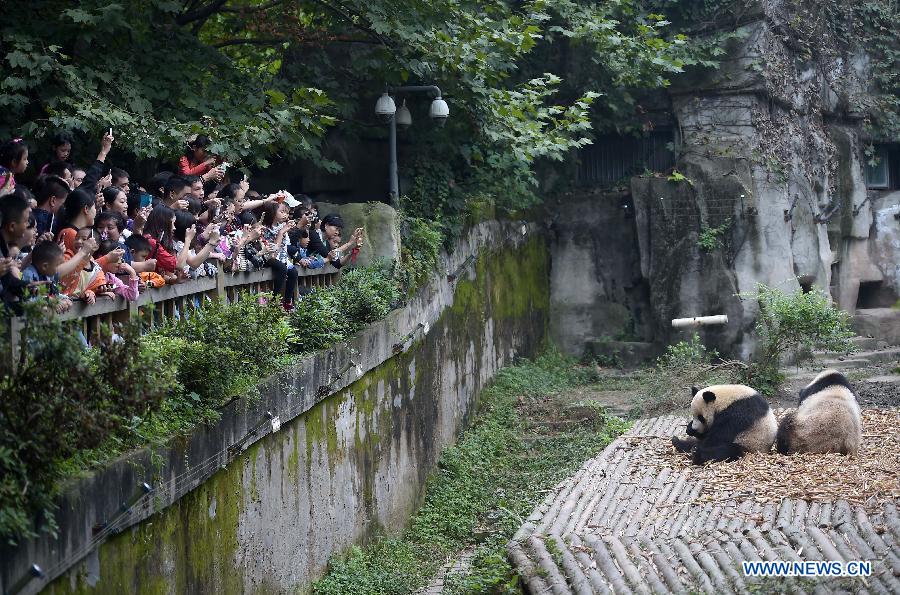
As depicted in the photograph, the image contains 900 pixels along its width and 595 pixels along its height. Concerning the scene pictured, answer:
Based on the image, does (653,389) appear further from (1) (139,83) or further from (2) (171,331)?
(2) (171,331)

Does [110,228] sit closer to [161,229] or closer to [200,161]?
[161,229]

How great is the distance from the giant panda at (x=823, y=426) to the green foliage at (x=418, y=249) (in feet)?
14.3

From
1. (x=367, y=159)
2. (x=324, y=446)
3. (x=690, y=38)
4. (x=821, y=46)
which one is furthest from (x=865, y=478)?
(x=821, y=46)

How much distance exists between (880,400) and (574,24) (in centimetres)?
724

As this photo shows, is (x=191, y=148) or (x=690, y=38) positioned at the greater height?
(x=690, y=38)

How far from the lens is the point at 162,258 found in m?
7.05

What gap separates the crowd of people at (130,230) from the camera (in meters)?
5.59

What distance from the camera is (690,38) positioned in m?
18.2

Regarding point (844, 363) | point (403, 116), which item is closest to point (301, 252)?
point (403, 116)

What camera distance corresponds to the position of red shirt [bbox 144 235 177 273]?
23.1ft

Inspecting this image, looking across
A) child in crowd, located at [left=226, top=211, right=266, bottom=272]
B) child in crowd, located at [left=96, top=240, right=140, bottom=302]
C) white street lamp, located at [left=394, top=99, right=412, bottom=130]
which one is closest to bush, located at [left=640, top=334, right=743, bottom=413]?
white street lamp, located at [left=394, top=99, right=412, bottom=130]

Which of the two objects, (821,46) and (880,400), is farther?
(821,46)

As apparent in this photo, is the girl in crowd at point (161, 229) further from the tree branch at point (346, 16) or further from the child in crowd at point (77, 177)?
the tree branch at point (346, 16)

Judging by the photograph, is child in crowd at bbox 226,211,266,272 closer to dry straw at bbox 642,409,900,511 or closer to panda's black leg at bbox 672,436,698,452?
dry straw at bbox 642,409,900,511
